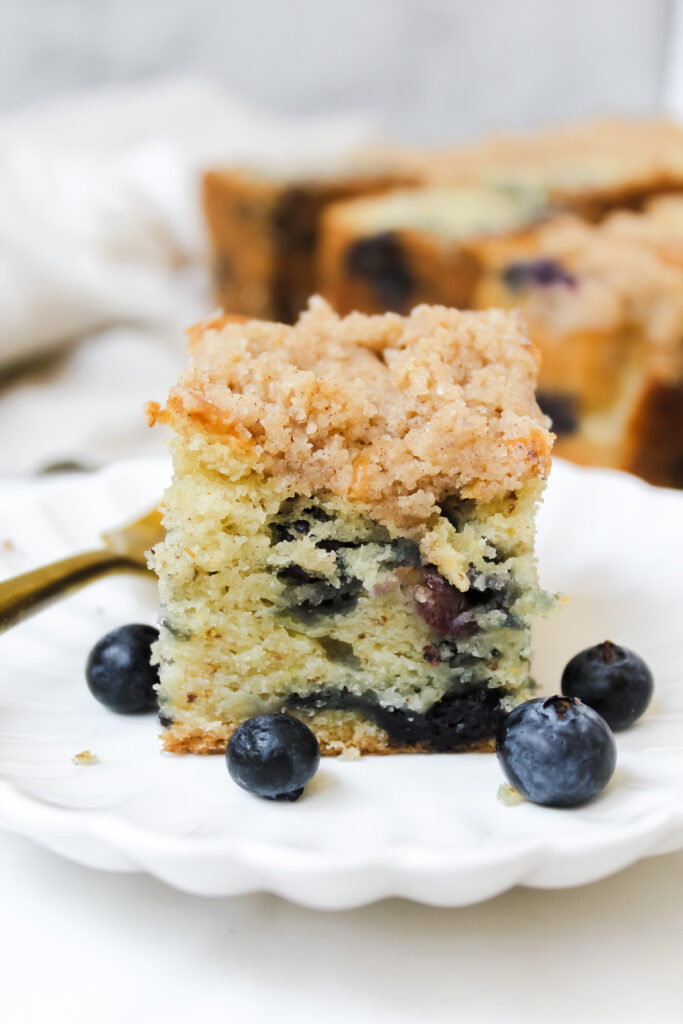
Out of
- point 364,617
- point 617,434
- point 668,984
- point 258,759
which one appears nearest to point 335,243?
point 617,434

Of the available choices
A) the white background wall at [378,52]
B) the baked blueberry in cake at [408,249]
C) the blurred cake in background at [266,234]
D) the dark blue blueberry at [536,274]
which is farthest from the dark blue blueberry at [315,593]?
the white background wall at [378,52]

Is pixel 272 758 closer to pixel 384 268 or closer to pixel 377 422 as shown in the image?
pixel 377 422

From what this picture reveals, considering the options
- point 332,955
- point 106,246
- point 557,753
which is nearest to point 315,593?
point 557,753

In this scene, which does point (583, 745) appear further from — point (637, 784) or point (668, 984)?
point (668, 984)

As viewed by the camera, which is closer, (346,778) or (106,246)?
(346,778)

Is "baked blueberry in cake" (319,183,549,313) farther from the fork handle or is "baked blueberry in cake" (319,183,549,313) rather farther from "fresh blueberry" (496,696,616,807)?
"fresh blueberry" (496,696,616,807)

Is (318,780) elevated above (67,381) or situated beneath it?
situated beneath
